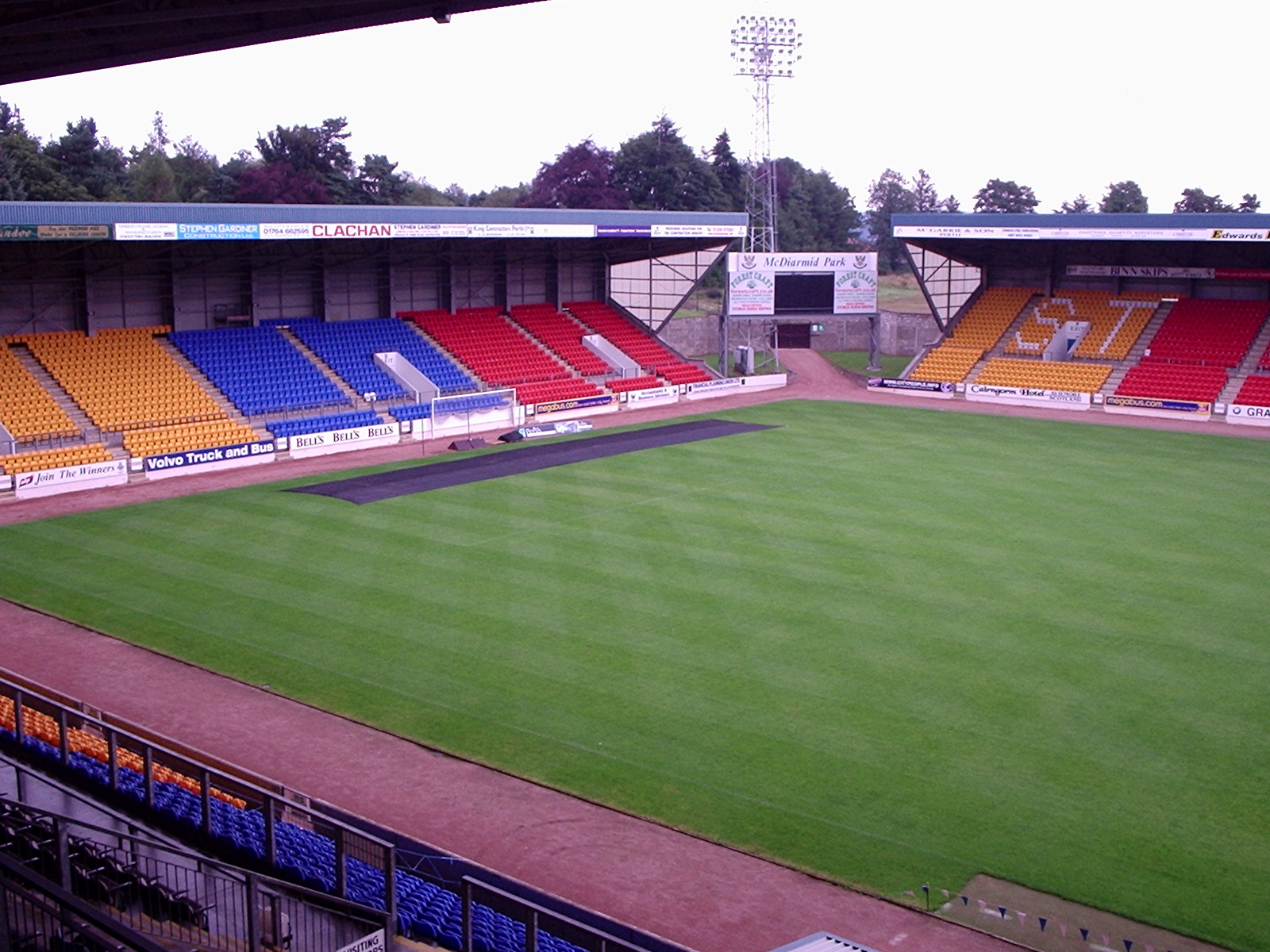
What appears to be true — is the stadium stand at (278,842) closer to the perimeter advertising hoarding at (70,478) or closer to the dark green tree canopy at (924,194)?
the perimeter advertising hoarding at (70,478)

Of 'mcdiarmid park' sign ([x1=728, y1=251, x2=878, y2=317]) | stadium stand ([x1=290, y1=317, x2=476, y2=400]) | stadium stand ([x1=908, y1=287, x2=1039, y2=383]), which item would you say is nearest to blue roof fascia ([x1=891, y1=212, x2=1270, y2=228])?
'mcdiarmid park' sign ([x1=728, y1=251, x2=878, y2=317])

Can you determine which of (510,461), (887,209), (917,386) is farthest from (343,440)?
(887,209)

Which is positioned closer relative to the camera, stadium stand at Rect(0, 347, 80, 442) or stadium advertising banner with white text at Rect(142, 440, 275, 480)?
stadium stand at Rect(0, 347, 80, 442)

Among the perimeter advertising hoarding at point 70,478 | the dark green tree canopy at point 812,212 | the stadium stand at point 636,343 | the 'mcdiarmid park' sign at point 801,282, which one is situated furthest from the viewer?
the dark green tree canopy at point 812,212

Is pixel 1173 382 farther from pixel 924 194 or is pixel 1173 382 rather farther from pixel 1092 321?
pixel 924 194

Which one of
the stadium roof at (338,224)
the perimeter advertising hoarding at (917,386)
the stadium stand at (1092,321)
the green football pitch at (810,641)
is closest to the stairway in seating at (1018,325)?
the stadium stand at (1092,321)

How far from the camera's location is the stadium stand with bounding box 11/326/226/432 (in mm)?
35094

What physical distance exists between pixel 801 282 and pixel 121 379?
95.4 ft

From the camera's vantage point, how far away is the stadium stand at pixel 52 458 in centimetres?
→ 3061

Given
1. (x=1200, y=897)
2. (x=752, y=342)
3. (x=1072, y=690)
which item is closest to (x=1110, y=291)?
(x=752, y=342)

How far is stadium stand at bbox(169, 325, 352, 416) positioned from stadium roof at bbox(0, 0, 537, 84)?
22866mm

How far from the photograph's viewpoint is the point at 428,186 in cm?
11088

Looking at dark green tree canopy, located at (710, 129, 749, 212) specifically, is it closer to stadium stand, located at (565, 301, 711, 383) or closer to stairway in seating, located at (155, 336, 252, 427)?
stadium stand, located at (565, 301, 711, 383)

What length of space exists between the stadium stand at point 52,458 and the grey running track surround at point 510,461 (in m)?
5.93
